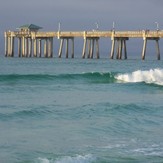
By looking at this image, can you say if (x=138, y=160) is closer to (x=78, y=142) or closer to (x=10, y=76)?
(x=78, y=142)

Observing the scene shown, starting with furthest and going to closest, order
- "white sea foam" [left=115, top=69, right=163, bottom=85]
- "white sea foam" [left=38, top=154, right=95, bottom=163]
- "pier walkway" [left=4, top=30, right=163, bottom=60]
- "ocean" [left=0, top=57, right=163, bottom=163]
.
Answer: "pier walkway" [left=4, top=30, right=163, bottom=60] → "white sea foam" [left=115, top=69, right=163, bottom=85] → "ocean" [left=0, top=57, right=163, bottom=163] → "white sea foam" [left=38, top=154, right=95, bottom=163]

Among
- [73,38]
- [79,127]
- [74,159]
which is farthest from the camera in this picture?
[73,38]

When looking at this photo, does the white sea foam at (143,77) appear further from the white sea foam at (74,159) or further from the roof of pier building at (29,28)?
the roof of pier building at (29,28)

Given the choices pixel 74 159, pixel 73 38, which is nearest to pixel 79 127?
pixel 74 159

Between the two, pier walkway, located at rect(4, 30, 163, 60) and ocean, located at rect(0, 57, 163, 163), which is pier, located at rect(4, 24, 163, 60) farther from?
ocean, located at rect(0, 57, 163, 163)

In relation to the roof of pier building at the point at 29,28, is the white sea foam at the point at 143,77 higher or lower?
lower

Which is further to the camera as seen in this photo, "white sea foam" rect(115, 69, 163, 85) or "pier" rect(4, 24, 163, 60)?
"pier" rect(4, 24, 163, 60)

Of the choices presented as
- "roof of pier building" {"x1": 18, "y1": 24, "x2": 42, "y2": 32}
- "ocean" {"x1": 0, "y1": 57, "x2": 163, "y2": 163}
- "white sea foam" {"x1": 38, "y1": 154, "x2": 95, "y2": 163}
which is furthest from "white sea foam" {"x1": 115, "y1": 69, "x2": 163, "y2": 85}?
"roof of pier building" {"x1": 18, "y1": 24, "x2": 42, "y2": 32}

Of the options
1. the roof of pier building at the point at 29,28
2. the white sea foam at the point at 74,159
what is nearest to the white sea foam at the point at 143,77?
the white sea foam at the point at 74,159

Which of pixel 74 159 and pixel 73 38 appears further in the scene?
pixel 73 38

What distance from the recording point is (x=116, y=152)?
531 inches

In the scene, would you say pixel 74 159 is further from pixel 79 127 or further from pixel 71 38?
pixel 71 38

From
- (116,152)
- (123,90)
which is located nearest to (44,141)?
(116,152)

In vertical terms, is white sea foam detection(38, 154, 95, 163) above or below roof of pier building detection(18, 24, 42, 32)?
above
